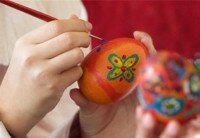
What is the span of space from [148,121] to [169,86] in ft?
0.14

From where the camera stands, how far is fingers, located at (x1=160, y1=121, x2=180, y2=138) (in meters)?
0.37

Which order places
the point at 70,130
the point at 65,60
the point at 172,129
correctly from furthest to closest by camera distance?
the point at 70,130 → the point at 65,60 → the point at 172,129

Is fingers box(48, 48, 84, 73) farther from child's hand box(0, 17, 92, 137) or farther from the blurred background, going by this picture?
the blurred background

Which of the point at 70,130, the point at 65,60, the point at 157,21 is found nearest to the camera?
the point at 65,60

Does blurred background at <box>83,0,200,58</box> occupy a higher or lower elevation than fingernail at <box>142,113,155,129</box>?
→ lower

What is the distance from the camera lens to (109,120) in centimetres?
67

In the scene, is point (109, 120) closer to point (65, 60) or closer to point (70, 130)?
point (70, 130)

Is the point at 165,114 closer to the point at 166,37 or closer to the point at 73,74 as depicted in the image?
the point at 73,74

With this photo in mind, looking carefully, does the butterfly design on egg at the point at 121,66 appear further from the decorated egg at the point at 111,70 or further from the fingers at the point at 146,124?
the fingers at the point at 146,124

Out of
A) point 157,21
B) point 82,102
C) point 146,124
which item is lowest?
point 157,21

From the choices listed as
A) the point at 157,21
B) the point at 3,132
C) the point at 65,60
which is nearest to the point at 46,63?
the point at 65,60

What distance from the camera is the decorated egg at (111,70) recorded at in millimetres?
537

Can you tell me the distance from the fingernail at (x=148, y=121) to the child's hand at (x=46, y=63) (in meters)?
0.17

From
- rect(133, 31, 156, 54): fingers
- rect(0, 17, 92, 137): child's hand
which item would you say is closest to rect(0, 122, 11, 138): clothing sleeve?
rect(0, 17, 92, 137): child's hand
